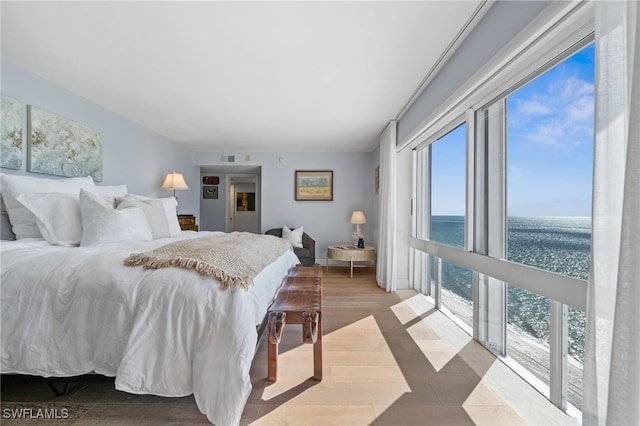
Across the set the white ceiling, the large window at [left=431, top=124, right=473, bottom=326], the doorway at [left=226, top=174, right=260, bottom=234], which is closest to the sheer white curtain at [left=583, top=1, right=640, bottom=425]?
the white ceiling

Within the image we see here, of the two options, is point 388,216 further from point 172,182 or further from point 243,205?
point 243,205

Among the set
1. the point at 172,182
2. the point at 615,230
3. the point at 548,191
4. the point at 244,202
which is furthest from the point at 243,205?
the point at 615,230

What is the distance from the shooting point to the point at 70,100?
292 centimetres

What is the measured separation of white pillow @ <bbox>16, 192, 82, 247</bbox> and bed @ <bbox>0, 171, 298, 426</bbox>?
535 millimetres

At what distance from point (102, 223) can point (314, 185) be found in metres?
3.98

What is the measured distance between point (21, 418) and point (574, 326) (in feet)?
9.02

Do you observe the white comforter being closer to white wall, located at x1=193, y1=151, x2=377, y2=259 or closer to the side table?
the side table

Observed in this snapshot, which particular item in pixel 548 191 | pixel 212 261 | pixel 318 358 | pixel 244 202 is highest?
pixel 244 202

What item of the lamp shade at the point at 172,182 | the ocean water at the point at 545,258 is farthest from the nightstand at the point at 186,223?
the ocean water at the point at 545,258

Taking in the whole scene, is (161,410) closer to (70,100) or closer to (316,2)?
(316,2)

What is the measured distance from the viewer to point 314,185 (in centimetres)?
565

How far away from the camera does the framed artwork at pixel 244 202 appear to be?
793 centimetres

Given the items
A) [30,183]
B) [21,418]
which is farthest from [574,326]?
[30,183]

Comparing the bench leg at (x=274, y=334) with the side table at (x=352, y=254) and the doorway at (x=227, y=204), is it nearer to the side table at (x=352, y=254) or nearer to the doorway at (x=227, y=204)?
the side table at (x=352, y=254)
